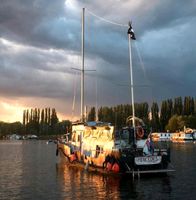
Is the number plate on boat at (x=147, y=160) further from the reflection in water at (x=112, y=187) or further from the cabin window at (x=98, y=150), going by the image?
the cabin window at (x=98, y=150)

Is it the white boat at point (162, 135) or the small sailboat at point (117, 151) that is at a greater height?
the white boat at point (162, 135)

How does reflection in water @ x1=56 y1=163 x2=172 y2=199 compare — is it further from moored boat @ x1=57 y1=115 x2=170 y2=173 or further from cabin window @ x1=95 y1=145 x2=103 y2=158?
cabin window @ x1=95 y1=145 x2=103 y2=158

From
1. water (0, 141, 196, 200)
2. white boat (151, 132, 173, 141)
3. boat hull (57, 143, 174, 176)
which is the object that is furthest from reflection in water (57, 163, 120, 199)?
white boat (151, 132, 173, 141)

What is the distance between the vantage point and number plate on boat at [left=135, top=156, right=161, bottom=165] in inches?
1572

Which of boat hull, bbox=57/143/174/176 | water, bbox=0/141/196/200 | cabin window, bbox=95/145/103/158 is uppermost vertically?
cabin window, bbox=95/145/103/158

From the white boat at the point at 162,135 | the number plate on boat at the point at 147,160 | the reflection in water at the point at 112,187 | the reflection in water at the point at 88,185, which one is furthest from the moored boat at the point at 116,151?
Result: the white boat at the point at 162,135

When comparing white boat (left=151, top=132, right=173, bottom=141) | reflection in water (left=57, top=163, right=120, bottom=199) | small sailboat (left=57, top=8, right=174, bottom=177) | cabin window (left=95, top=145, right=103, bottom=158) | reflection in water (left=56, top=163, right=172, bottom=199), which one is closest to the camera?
reflection in water (left=56, top=163, right=172, bottom=199)

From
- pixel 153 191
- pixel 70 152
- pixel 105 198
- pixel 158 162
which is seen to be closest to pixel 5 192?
pixel 105 198

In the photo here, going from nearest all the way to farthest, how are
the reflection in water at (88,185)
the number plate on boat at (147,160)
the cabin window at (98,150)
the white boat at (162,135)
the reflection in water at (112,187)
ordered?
1. the reflection in water at (112,187)
2. the reflection in water at (88,185)
3. the number plate on boat at (147,160)
4. the cabin window at (98,150)
5. the white boat at (162,135)

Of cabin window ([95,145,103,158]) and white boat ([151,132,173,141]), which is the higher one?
white boat ([151,132,173,141])

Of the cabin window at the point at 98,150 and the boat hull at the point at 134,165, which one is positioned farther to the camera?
the cabin window at the point at 98,150

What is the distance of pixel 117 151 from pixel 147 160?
326 centimetres

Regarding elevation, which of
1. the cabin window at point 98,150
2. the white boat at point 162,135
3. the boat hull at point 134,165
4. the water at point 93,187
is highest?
the white boat at point 162,135

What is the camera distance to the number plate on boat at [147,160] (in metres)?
39.9
